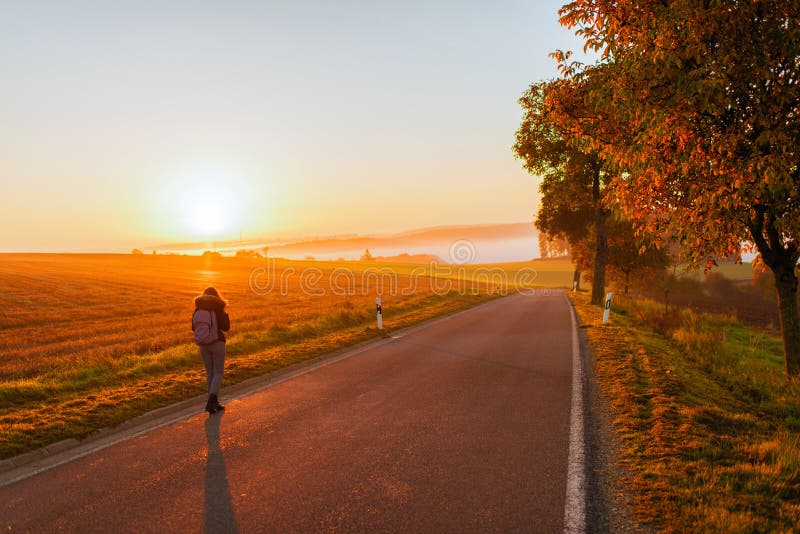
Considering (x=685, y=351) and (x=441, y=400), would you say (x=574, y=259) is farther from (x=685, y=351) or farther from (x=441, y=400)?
(x=441, y=400)

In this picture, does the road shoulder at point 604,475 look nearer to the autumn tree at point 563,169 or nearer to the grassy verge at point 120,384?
the grassy verge at point 120,384

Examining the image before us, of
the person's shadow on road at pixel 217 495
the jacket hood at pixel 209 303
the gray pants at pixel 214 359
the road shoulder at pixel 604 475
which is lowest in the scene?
the person's shadow on road at pixel 217 495

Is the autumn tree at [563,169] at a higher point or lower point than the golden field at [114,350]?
higher

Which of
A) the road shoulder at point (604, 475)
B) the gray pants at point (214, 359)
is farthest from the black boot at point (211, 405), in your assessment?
the road shoulder at point (604, 475)

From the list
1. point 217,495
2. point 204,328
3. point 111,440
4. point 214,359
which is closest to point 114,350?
point 214,359

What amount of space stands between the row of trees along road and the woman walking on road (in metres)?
7.72

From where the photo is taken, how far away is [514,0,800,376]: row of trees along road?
23.6ft

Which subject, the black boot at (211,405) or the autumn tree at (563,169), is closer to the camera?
the black boot at (211,405)

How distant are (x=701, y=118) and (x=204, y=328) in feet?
31.5

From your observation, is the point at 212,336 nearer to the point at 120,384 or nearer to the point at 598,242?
the point at 120,384

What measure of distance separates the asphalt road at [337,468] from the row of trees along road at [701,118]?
4269mm

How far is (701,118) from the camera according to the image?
322 inches

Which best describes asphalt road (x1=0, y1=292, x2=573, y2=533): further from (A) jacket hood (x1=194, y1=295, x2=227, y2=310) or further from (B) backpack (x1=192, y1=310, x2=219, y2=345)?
(A) jacket hood (x1=194, y1=295, x2=227, y2=310)

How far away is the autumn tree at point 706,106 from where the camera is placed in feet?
23.5
